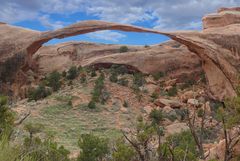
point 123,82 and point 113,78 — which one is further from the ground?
point 113,78

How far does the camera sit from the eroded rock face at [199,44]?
59.5 feet

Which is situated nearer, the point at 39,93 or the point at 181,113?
the point at 181,113

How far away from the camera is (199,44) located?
1847 cm

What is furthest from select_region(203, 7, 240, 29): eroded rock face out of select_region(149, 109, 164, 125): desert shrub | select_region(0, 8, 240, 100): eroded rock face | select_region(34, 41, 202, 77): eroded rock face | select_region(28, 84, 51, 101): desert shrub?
select_region(28, 84, 51, 101): desert shrub

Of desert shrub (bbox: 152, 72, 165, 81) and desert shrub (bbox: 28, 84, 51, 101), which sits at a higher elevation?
desert shrub (bbox: 152, 72, 165, 81)

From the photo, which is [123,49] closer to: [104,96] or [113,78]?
[113,78]

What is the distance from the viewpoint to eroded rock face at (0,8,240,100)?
59.5 ft

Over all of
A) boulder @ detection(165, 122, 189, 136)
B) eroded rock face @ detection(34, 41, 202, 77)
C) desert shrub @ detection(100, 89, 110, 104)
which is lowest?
boulder @ detection(165, 122, 189, 136)

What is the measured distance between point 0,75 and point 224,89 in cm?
1011

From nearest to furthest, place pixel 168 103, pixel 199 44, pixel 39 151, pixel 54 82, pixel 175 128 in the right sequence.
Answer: pixel 39 151 < pixel 175 128 < pixel 199 44 < pixel 168 103 < pixel 54 82

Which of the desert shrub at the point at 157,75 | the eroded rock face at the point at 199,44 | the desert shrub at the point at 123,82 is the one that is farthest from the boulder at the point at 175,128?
the desert shrub at the point at 157,75

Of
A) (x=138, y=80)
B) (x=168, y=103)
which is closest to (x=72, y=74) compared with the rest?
(x=138, y=80)

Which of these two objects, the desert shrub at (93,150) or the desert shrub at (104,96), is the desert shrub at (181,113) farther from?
the desert shrub at (93,150)

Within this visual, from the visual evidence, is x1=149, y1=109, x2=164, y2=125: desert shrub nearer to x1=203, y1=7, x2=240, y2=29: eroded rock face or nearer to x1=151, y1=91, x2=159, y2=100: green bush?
x1=151, y1=91, x2=159, y2=100: green bush
